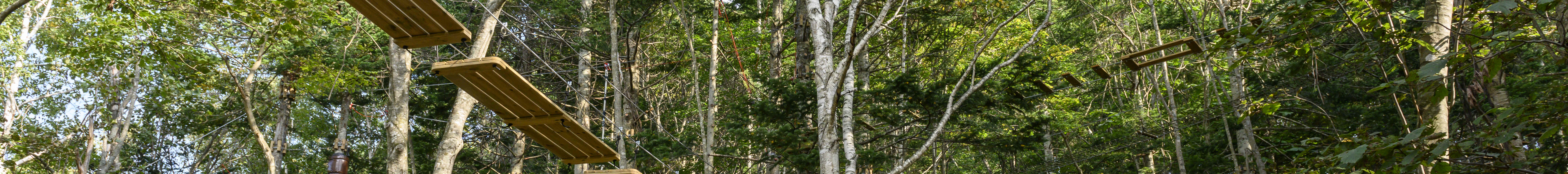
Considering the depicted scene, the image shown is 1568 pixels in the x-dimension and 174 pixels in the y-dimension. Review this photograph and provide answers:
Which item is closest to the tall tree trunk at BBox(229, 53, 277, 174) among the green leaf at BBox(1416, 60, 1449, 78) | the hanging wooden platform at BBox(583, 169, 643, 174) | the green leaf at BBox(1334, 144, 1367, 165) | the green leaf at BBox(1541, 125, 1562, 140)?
the hanging wooden platform at BBox(583, 169, 643, 174)

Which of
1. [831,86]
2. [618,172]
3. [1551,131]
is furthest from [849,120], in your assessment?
[1551,131]

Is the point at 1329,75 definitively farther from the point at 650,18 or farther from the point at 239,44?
the point at 239,44

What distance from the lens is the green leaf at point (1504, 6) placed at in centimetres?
362

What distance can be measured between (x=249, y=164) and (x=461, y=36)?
17150 millimetres

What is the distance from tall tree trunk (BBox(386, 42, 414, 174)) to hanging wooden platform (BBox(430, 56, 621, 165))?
117cm

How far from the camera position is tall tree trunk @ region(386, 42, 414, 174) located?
9164mm

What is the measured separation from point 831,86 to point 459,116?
14.2 feet

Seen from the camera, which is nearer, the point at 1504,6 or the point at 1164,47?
the point at 1504,6

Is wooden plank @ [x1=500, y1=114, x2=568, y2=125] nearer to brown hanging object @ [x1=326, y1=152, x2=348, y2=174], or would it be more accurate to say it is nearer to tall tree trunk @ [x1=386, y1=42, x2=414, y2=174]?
brown hanging object @ [x1=326, y1=152, x2=348, y2=174]

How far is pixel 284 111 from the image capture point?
16.9 meters

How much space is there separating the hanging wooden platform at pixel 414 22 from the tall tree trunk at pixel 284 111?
6561mm

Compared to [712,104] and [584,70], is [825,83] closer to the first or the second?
[712,104]

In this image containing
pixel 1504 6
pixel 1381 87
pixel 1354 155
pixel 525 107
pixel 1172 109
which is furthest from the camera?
pixel 1172 109

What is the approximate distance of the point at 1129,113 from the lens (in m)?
15.4
